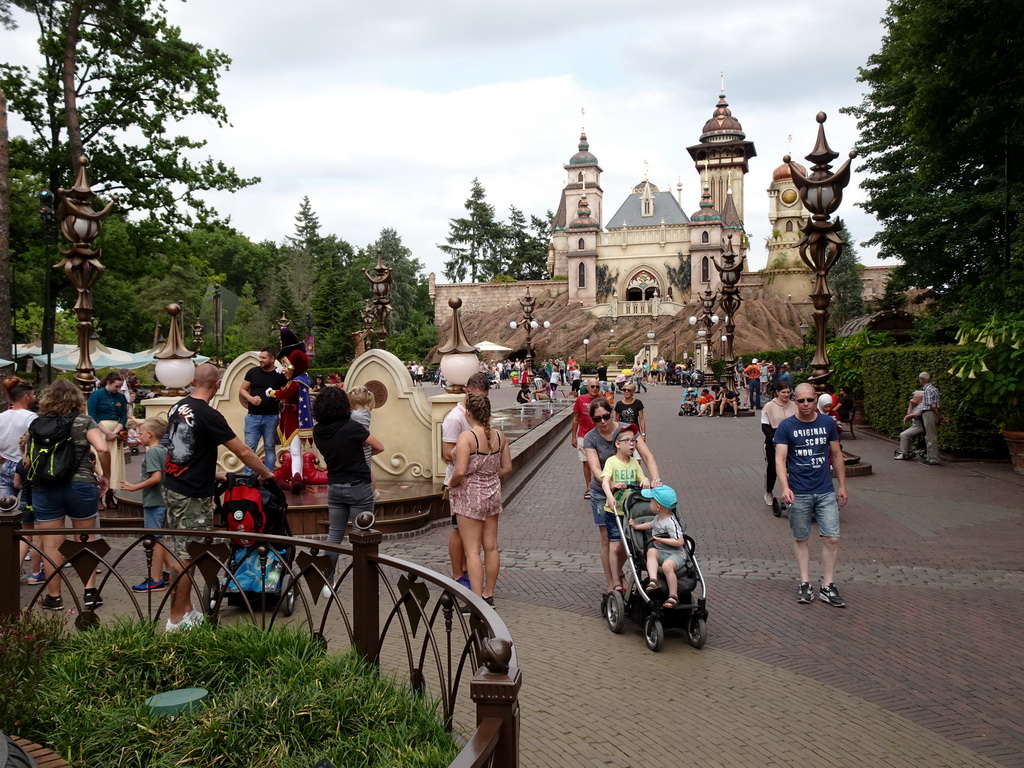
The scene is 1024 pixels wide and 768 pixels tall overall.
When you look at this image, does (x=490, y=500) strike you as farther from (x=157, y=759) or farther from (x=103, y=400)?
(x=103, y=400)

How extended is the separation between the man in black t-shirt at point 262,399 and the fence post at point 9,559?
4.42 m

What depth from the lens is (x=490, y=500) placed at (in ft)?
21.5

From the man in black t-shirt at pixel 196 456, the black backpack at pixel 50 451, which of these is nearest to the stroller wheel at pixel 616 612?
the man in black t-shirt at pixel 196 456

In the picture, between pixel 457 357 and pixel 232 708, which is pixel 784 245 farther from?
pixel 232 708

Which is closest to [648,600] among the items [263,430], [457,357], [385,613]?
[385,613]

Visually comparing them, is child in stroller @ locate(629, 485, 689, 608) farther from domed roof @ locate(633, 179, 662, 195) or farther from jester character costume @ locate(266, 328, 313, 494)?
domed roof @ locate(633, 179, 662, 195)

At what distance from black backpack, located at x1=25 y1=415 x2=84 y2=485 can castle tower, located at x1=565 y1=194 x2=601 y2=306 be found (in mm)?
83551

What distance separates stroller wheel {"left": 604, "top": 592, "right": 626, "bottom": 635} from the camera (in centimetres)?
628

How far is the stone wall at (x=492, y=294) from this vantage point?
308 feet

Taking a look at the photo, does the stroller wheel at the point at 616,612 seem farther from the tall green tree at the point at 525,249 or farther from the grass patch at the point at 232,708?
the tall green tree at the point at 525,249

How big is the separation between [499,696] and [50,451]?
218 inches

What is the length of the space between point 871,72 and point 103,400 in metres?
27.5

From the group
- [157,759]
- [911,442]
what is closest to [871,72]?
[911,442]

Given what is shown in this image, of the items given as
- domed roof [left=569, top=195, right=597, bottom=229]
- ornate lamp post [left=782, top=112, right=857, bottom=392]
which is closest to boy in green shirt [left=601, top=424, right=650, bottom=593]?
ornate lamp post [left=782, top=112, right=857, bottom=392]
